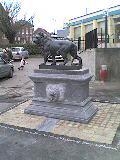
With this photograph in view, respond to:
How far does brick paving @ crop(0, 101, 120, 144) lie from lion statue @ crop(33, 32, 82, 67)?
162cm

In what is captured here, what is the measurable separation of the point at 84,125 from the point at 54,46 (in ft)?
7.51

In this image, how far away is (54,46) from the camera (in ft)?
26.1

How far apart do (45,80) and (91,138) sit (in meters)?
2.34

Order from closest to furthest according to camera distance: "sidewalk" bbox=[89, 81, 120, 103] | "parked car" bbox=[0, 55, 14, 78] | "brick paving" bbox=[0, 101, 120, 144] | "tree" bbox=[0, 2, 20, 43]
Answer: "brick paving" bbox=[0, 101, 120, 144] < "sidewalk" bbox=[89, 81, 120, 103] < "parked car" bbox=[0, 55, 14, 78] < "tree" bbox=[0, 2, 20, 43]

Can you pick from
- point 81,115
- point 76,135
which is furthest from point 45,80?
point 76,135

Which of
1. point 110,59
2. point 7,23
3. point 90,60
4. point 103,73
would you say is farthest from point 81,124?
point 7,23

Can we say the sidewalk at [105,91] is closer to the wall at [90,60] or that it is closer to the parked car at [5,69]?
the wall at [90,60]

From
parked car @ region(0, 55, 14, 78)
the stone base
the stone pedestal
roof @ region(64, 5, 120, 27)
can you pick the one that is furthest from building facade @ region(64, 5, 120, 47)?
the stone base

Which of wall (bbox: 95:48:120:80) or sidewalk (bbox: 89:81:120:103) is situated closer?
sidewalk (bbox: 89:81:120:103)

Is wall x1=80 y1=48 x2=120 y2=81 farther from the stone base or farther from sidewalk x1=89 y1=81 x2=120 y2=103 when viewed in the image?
the stone base

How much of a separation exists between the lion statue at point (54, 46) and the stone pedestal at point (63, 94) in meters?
0.37

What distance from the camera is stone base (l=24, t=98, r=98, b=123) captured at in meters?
7.48

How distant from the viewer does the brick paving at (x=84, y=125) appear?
6473 mm

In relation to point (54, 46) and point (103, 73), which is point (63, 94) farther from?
point (103, 73)
